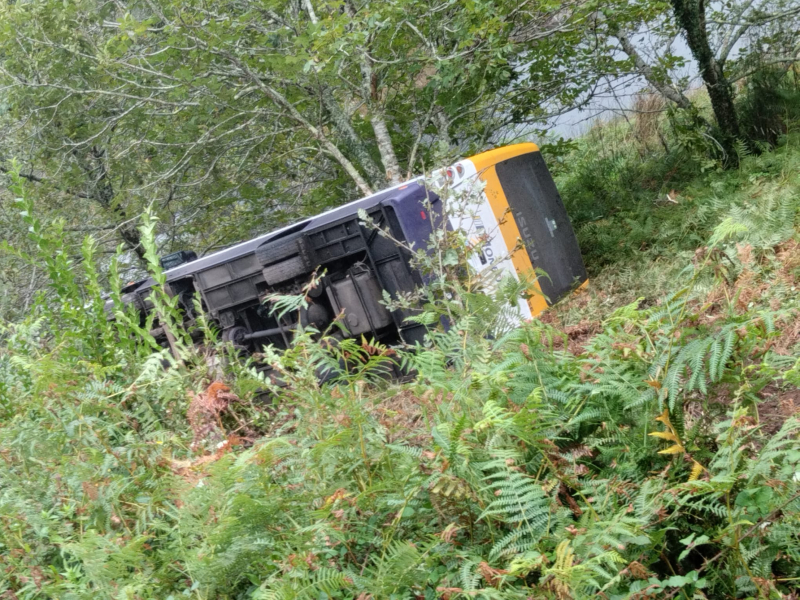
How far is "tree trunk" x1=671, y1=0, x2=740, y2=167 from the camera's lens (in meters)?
10.2

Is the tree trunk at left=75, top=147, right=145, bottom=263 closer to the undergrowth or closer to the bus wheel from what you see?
the bus wheel

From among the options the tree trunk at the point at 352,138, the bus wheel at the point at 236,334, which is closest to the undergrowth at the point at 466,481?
the bus wheel at the point at 236,334

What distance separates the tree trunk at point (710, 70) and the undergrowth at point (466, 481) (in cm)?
829

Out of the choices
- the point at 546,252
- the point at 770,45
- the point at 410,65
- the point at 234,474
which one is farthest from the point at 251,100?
the point at 234,474

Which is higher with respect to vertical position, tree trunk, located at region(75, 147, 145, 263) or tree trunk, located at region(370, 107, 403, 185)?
tree trunk, located at region(75, 147, 145, 263)

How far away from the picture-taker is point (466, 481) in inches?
97.8

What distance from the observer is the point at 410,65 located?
10.5 meters

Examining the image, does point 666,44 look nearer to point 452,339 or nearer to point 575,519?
point 452,339

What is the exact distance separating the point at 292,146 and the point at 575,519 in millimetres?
11073

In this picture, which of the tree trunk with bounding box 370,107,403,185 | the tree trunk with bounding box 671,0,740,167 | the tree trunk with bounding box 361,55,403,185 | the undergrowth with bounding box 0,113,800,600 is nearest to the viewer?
the undergrowth with bounding box 0,113,800,600

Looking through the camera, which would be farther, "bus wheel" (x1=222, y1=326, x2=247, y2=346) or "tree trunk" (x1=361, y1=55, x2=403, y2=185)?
"tree trunk" (x1=361, y1=55, x2=403, y2=185)

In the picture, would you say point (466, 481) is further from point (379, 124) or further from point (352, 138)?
point (352, 138)

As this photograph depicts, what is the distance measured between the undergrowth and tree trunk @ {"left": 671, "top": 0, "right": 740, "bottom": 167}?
8.29m

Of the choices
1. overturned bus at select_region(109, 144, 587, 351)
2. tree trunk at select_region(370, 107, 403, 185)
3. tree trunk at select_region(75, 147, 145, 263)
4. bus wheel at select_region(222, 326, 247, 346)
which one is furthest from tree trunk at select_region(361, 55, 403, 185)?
tree trunk at select_region(75, 147, 145, 263)
